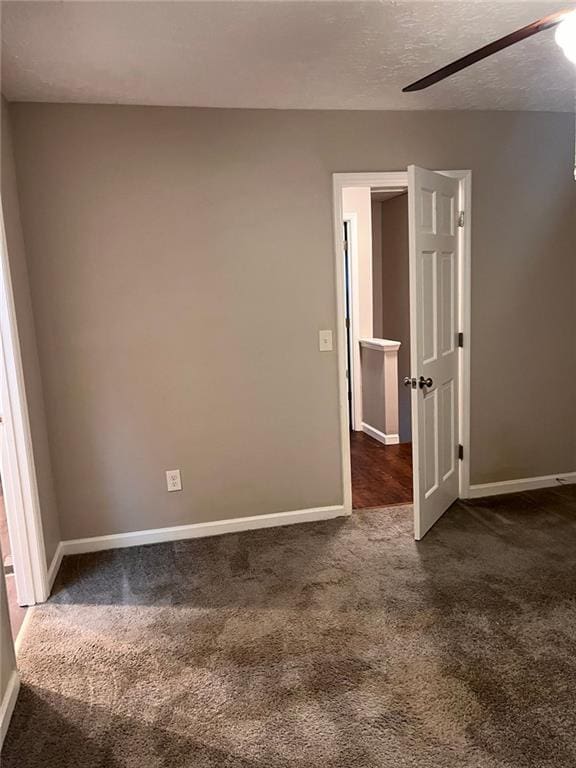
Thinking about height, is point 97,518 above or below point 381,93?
below

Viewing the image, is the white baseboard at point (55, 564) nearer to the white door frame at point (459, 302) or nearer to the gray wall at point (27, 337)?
the gray wall at point (27, 337)

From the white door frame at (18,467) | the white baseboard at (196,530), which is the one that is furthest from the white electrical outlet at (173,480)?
the white door frame at (18,467)

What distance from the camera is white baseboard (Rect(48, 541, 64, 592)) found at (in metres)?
2.83

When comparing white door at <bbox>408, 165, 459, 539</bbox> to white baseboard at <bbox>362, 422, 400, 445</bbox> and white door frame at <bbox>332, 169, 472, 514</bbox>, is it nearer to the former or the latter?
white door frame at <bbox>332, 169, 472, 514</bbox>

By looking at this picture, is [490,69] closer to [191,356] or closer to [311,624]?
[191,356]

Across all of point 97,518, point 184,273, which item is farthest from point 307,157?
point 97,518

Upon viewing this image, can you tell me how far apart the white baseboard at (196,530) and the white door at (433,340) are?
61cm

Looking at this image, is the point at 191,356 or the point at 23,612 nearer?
the point at 23,612

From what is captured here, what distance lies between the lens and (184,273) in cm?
309

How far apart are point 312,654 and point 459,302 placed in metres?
2.23

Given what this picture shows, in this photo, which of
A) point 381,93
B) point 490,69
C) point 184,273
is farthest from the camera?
point 184,273

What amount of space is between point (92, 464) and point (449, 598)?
1.96m

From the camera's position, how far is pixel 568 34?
57.0 inches

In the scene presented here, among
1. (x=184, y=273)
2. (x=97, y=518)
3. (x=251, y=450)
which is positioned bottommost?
(x=97, y=518)
